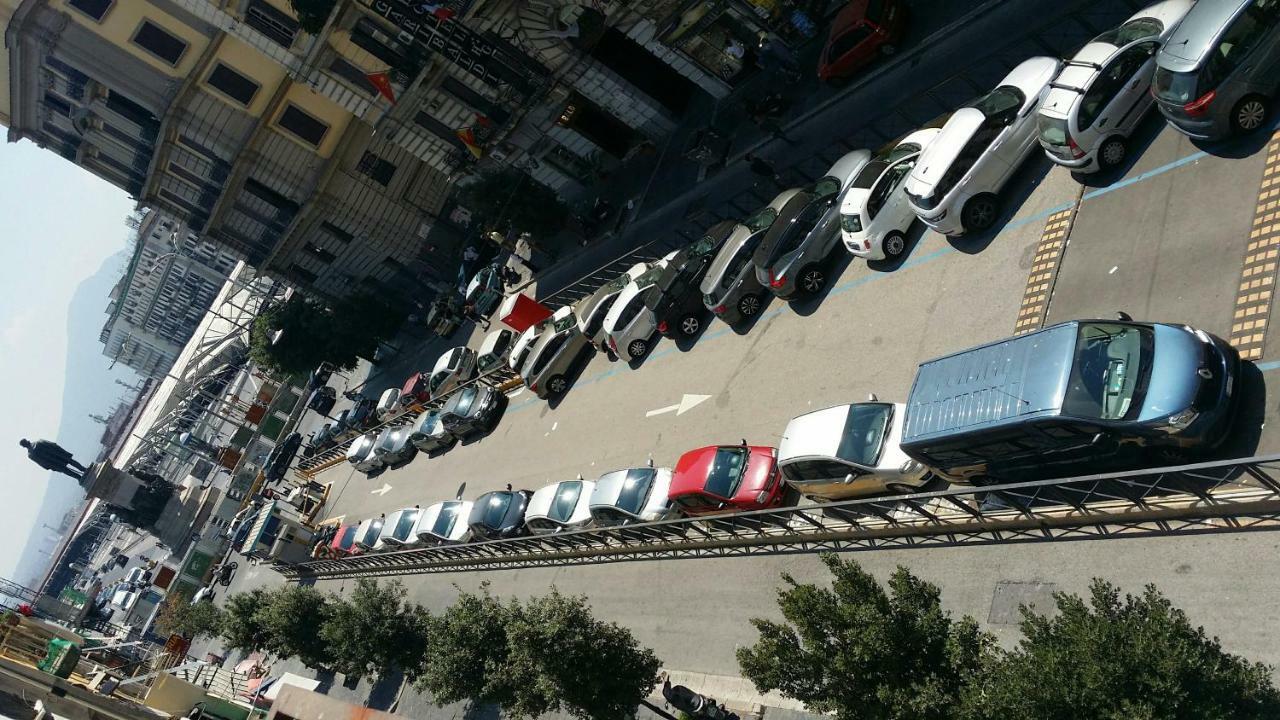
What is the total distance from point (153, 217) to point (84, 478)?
3036cm

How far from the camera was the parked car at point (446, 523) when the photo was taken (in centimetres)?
3466

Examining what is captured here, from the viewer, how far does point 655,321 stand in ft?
101

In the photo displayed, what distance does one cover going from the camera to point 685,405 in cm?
2825

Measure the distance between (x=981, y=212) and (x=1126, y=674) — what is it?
1243cm

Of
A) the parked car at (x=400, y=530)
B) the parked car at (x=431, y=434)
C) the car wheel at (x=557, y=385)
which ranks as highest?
the car wheel at (x=557, y=385)

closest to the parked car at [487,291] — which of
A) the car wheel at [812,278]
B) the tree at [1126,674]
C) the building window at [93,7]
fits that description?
the building window at [93,7]

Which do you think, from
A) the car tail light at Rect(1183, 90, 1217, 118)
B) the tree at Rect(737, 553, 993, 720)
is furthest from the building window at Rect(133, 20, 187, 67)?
the car tail light at Rect(1183, 90, 1217, 118)

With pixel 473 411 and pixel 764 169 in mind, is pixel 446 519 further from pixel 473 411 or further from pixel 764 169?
pixel 764 169

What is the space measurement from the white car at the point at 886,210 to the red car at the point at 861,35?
676 cm

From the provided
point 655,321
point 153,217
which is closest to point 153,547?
point 153,217

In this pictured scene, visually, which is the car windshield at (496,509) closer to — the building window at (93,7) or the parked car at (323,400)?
the building window at (93,7)

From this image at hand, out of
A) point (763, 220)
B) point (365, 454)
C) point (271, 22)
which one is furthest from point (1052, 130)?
point (365, 454)

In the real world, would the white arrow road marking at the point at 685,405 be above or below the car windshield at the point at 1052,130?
below

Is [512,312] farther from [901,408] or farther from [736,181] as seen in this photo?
[901,408]
